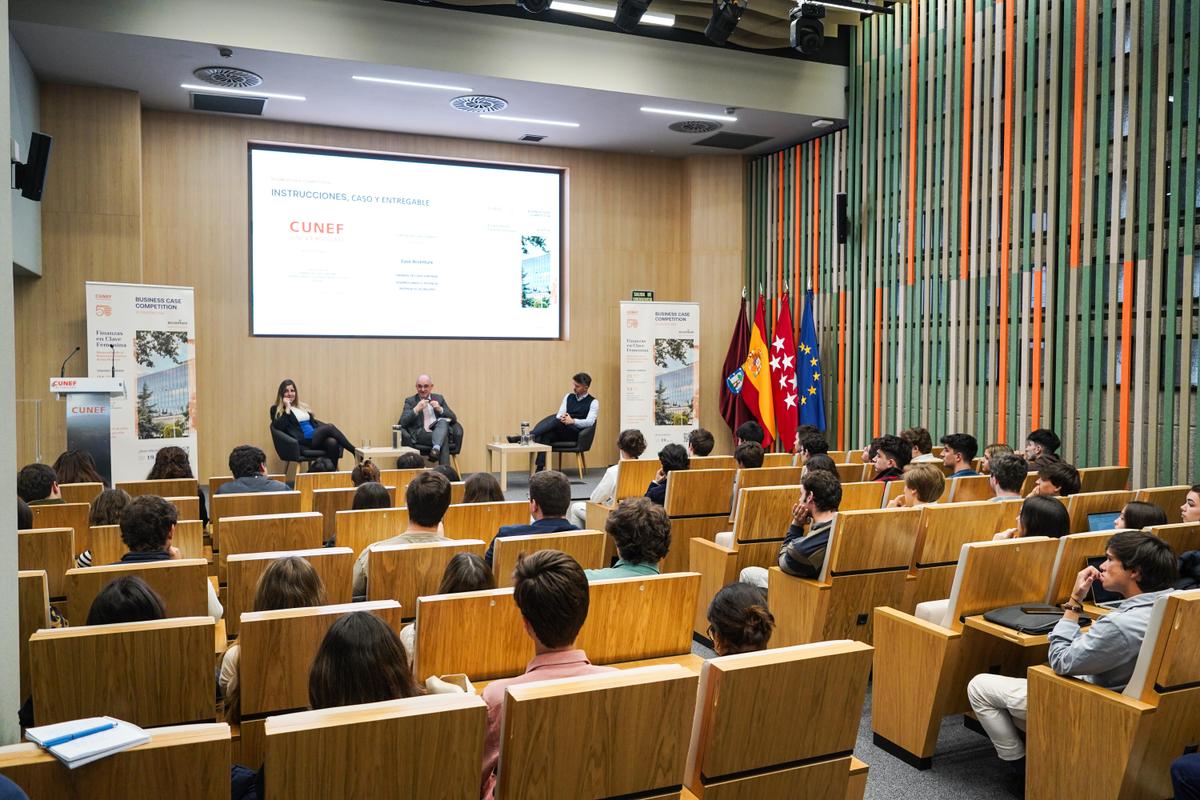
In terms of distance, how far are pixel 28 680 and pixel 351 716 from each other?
207 centimetres

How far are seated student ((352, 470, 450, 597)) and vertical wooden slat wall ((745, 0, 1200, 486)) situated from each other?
582cm

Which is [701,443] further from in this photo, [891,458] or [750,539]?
[750,539]

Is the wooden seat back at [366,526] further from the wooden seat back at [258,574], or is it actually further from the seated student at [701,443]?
the seated student at [701,443]

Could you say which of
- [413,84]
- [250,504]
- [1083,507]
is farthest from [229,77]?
[1083,507]

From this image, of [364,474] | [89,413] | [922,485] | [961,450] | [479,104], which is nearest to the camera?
[922,485]

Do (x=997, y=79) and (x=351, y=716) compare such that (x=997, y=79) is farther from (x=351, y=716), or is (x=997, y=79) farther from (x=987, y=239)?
(x=351, y=716)

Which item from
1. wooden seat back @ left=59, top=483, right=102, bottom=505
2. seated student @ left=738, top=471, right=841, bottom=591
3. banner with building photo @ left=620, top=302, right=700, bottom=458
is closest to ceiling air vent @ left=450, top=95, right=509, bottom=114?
banner with building photo @ left=620, top=302, right=700, bottom=458

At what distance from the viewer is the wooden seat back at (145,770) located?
149 cm

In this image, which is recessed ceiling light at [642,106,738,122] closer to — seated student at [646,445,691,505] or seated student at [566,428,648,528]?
seated student at [566,428,648,528]

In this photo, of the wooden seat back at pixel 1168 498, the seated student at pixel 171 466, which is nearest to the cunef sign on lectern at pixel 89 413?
the seated student at pixel 171 466

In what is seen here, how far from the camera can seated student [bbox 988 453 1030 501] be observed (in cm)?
461

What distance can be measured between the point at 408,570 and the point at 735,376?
8243 millimetres

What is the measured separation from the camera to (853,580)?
3898 millimetres

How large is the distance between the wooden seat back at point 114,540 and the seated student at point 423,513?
41.7 inches
